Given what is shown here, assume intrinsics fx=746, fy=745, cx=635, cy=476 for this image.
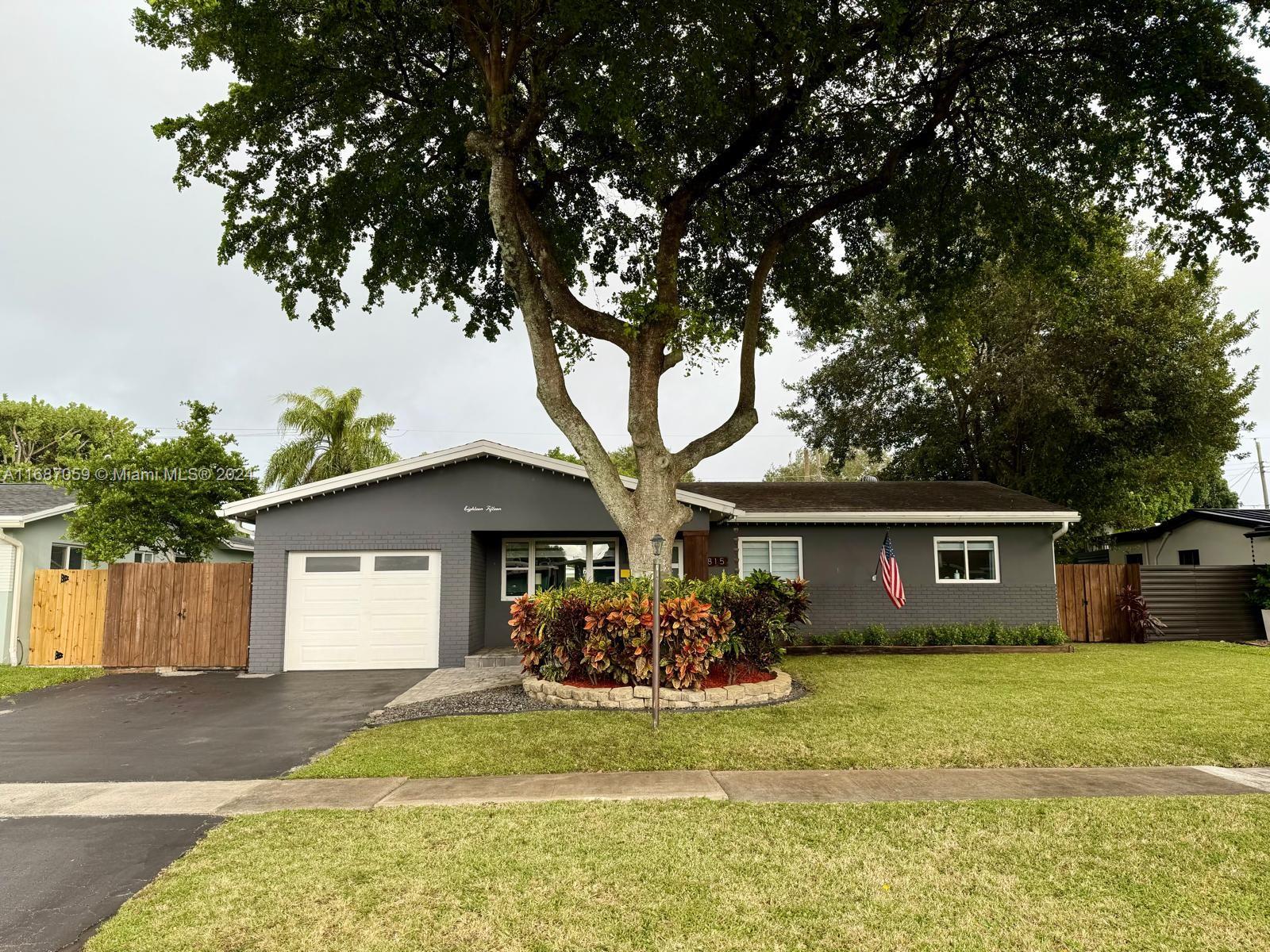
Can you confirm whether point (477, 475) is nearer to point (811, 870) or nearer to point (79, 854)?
point (79, 854)

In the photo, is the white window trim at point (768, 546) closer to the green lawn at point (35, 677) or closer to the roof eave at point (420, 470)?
the roof eave at point (420, 470)

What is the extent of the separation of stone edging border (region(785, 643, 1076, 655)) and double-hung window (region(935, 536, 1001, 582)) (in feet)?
A: 5.40

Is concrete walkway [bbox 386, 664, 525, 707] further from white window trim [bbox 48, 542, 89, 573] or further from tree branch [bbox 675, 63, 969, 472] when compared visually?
white window trim [bbox 48, 542, 89, 573]

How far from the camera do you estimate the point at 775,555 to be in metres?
16.1

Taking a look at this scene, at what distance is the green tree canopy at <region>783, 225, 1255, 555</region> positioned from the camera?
19.2m

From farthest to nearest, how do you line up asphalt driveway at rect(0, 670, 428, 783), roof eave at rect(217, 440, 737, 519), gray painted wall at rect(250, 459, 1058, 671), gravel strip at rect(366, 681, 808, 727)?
gray painted wall at rect(250, 459, 1058, 671), roof eave at rect(217, 440, 737, 519), gravel strip at rect(366, 681, 808, 727), asphalt driveway at rect(0, 670, 428, 783)

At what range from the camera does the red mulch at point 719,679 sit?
31.4 feet

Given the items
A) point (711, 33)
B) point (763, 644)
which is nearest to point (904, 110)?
point (711, 33)

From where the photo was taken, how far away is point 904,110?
13.4 metres

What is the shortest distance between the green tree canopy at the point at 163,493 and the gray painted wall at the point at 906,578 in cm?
1069

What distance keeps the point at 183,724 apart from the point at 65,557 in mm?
10779

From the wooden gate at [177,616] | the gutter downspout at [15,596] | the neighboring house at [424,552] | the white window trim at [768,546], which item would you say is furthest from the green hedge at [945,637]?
the gutter downspout at [15,596]

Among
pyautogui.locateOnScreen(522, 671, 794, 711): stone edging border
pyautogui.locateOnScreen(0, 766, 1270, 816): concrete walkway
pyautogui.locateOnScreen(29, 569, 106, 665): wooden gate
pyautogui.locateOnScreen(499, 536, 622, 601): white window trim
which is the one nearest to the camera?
pyautogui.locateOnScreen(0, 766, 1270, 816): concrete walkway

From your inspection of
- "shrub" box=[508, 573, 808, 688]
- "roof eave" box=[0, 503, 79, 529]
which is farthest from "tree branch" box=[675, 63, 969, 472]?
"roof eave" box=[0, 503, 79, 529]
